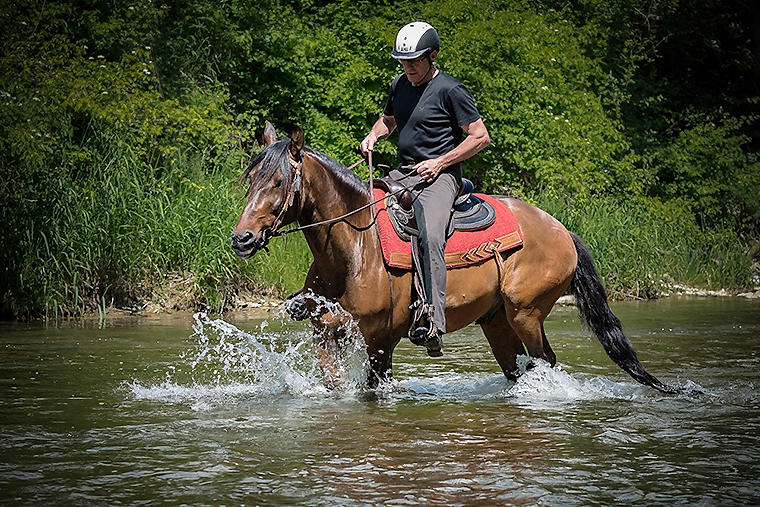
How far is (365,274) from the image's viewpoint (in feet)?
23.1

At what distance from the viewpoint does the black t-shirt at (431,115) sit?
726 centimetres

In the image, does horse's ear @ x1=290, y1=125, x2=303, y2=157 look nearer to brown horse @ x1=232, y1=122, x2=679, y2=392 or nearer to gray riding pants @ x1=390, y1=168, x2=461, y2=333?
brown horse @ x1=232, y1=122, x2=679, y2=392

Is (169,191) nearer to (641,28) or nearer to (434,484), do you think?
(434,484)

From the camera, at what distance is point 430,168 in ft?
23.5

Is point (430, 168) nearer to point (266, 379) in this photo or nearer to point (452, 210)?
point (452, 210)

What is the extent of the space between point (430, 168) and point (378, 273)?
2.74ft

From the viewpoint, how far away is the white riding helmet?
7.10 metres

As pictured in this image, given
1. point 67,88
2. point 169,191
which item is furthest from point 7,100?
point 169,191

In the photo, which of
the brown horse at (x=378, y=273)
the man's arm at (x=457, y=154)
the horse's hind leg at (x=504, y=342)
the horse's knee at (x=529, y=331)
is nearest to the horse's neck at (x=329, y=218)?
the brown horse at (x=378, y=273)

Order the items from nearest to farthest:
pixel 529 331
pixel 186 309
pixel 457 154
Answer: pixel 457 154, pixel 529 331, pixel 186 309

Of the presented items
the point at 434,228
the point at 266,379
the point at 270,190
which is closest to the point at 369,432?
the point at 434,228

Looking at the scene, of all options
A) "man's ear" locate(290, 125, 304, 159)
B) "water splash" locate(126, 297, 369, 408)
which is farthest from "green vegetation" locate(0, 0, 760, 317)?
"man's ear" locate(290, 125, 304, 159)

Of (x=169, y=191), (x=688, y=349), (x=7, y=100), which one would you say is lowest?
(x=688, y=349)

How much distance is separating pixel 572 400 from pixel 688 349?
146 inches
